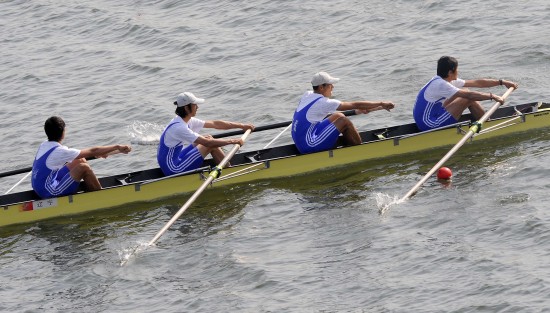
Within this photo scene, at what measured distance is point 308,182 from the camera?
20172 mm

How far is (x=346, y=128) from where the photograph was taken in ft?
66.4

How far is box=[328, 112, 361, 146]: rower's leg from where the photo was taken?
65.8 ft

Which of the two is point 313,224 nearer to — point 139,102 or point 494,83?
point 494,83

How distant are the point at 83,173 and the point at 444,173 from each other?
6.39 meters

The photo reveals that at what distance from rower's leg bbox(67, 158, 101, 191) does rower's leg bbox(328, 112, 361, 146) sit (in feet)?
14.6

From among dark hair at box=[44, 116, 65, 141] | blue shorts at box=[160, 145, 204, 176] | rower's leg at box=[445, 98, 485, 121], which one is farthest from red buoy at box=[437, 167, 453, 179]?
dark hair at box=[44, 116, 65, 141]

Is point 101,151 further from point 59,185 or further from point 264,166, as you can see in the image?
point 264,166

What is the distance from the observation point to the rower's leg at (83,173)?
1909cm

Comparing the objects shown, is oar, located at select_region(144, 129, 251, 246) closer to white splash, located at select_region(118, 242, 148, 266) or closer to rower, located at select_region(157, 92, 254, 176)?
white splash, located at select_region(118, 242, 148, 266)

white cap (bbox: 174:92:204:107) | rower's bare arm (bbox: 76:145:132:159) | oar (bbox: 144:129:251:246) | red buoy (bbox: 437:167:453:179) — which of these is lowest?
red buoy (bbox: 437:167:453:179)

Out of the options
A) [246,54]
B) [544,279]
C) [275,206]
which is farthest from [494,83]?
[246,54]

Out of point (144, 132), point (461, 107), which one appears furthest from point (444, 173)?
point (144, 132)

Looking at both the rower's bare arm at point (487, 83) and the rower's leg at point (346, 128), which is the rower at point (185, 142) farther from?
the rower's bare arm at point (487, 83)

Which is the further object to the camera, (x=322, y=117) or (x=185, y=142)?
(x=322, y=117)
